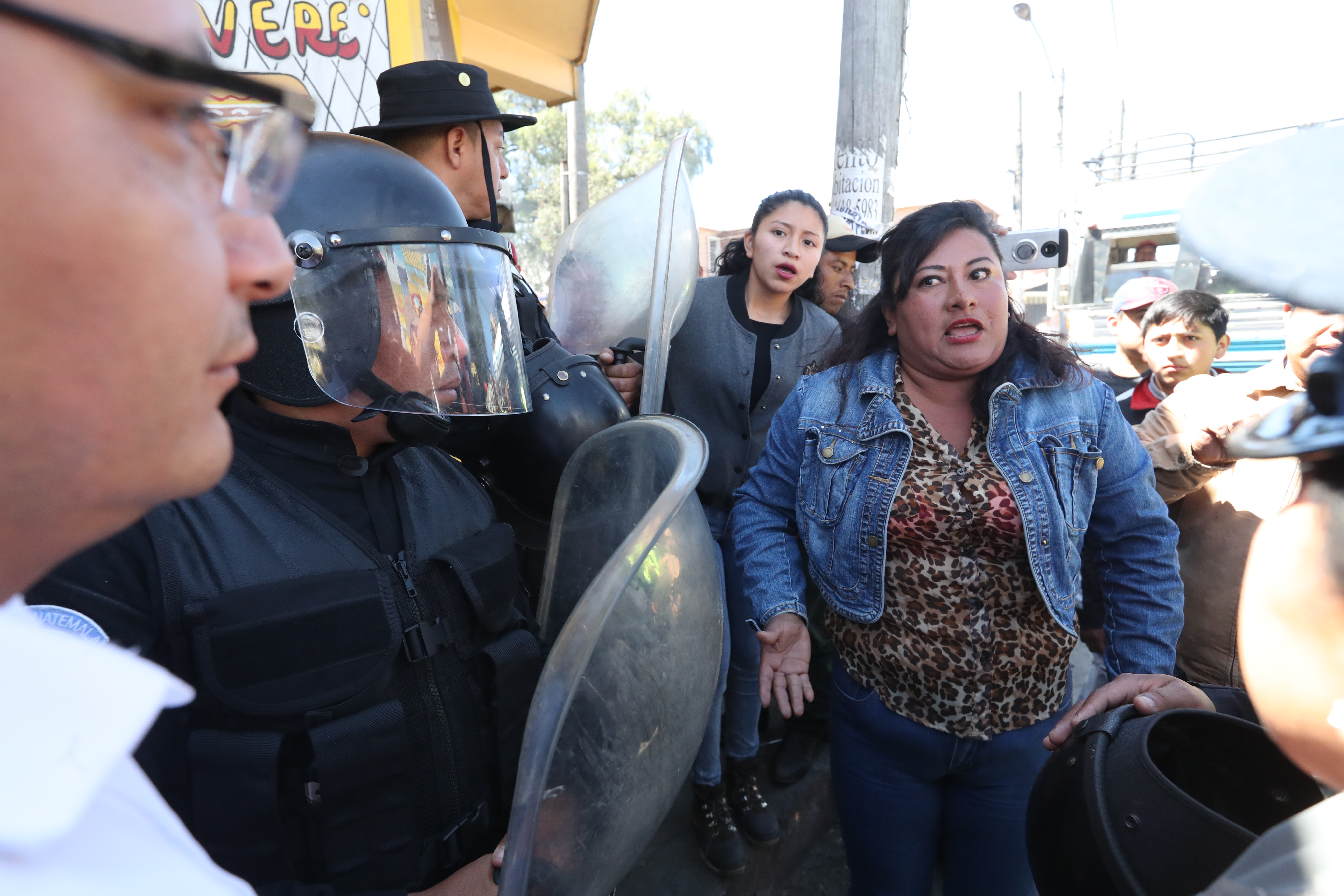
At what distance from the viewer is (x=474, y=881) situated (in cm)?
118

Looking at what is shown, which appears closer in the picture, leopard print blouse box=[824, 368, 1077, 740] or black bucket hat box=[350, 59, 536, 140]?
leopard print blouse box=[824, 368, 1077, 740]

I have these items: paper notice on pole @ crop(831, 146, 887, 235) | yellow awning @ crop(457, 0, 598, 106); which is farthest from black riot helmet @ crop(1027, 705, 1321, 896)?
yellow awning @ crop(457, 0, 598, 106)

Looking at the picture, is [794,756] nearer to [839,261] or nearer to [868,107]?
[839,261]

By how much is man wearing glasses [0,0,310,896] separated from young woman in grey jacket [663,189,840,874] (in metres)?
2.10

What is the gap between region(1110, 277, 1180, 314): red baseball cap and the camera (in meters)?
3.78

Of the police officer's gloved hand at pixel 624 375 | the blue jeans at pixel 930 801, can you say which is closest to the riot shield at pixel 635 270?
the police officer's gloved hand at pixel 624 375

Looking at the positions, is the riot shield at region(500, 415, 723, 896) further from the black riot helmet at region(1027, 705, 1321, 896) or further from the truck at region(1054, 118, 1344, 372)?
the truck at region(1054, 118, 1344, 372)

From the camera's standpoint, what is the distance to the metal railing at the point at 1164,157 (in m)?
8.25

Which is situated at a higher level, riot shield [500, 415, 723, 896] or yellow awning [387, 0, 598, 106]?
yellow awning [387, 0, 598, 106]

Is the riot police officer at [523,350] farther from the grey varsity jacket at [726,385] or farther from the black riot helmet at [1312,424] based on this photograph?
the black riot helmet at [1312,424]

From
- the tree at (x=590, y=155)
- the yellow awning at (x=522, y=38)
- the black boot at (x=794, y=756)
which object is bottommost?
the black boot at (x=794, y=756)

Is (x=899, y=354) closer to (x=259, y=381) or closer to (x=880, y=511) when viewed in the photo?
(x=880, y=511)

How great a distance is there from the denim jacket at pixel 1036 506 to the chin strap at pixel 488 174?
4.30 ft

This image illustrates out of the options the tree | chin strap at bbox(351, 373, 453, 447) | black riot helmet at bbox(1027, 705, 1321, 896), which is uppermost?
the tree
